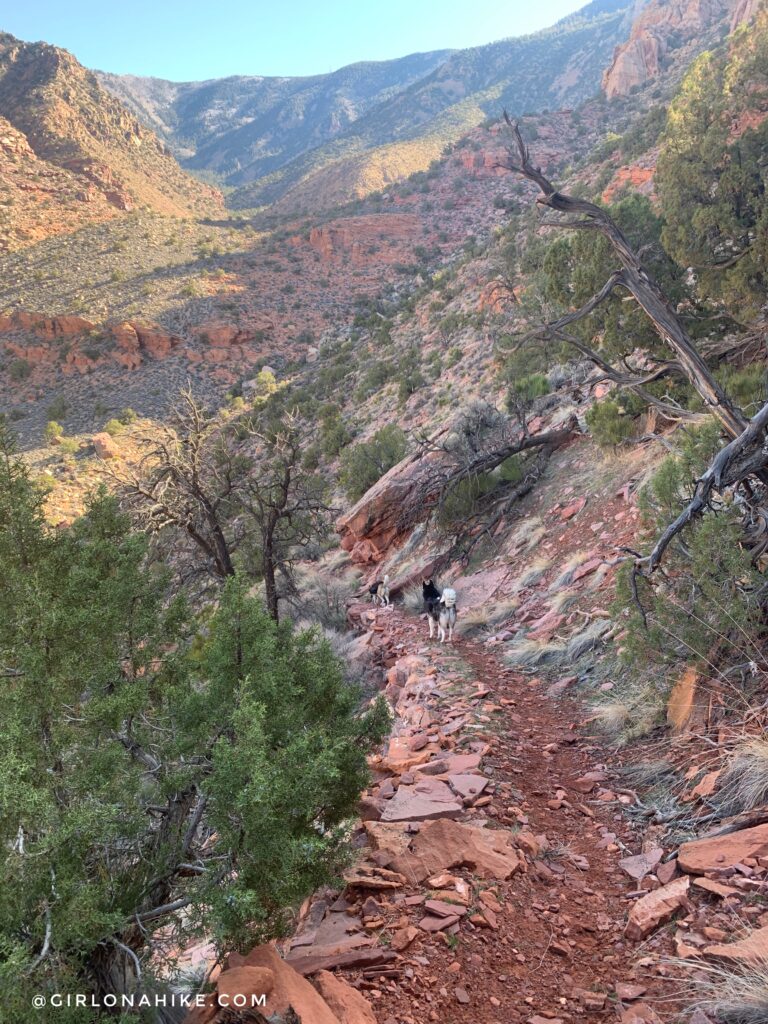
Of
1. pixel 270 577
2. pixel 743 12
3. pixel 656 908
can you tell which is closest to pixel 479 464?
pixel 270 577

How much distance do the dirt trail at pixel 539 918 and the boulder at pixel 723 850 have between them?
39 centimetres

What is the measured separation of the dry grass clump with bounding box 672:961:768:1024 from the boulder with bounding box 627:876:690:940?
468mm

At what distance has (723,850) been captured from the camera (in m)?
3.21

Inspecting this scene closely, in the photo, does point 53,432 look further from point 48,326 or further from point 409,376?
point 409,376

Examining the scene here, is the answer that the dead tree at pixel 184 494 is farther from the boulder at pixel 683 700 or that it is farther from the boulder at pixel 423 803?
the boulder at pixel 683 700

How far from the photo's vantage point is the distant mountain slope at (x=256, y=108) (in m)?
143

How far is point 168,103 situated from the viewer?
169625mm

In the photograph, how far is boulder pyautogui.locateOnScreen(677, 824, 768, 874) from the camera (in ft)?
10.2

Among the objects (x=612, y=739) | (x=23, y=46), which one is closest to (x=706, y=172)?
(x=612, y=739)

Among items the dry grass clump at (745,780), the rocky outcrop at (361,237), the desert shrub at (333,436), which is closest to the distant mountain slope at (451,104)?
the rocky outcrop at (361,237)

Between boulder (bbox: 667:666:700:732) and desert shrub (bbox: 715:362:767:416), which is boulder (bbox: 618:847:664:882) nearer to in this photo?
boulder (bbox: 667:666:700:732)

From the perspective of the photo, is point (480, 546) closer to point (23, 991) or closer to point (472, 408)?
point (472, 408)

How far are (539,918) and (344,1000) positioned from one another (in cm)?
123

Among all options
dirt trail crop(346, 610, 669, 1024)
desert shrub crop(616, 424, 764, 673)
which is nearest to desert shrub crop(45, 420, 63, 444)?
dirt trail crop(346, 610, 669, 1024)
